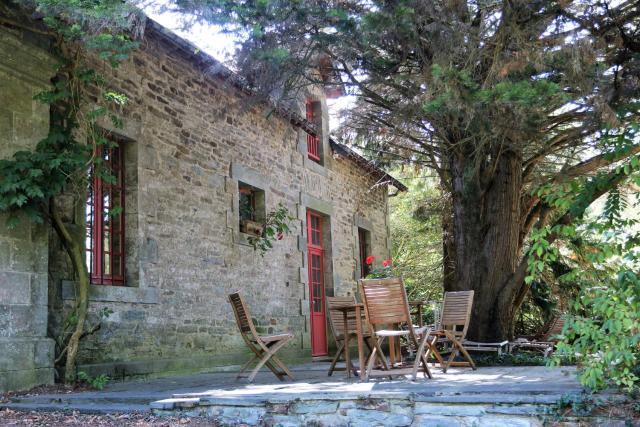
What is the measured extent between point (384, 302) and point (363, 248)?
324 inches

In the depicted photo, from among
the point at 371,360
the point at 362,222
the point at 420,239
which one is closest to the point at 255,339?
the point at 371,360

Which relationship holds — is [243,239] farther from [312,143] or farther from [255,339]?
[312,143]

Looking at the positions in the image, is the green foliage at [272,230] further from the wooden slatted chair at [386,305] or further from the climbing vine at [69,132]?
the wooden slatted chair at [386,305]

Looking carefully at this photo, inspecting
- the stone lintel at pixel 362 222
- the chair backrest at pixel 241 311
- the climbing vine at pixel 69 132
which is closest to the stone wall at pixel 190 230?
the climbing vine at pixel 69 132

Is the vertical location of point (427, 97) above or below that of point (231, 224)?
above

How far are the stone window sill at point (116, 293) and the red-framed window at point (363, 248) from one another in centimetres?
687

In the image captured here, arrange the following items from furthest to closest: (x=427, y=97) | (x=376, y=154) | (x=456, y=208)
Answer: (x=376, y=154) → (x=456, y=208) → (x=427, y=97)

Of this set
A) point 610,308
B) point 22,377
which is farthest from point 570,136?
point 22,377

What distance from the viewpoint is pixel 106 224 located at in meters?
6.70

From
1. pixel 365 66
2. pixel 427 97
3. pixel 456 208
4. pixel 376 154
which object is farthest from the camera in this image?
pixel 376 154

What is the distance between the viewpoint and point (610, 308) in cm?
348

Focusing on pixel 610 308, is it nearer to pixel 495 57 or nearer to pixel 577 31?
pixel 495 57

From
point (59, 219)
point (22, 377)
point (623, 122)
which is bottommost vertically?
point (22, 377)

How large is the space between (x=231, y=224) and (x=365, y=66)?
290cm
